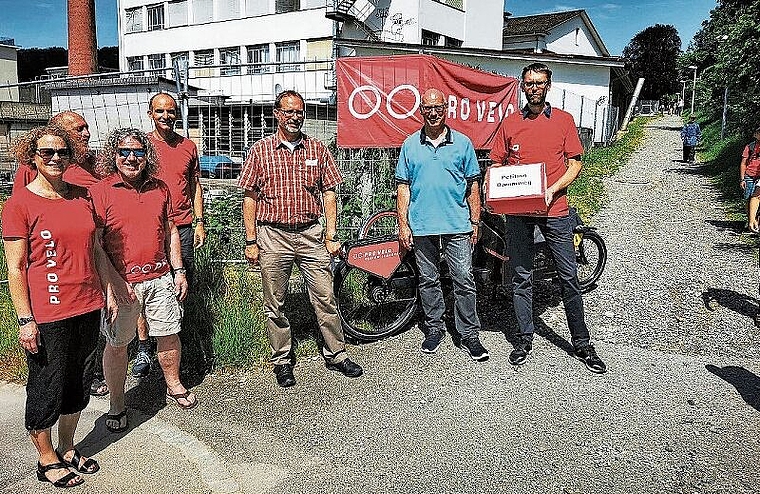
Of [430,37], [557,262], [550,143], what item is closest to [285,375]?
[557,262]

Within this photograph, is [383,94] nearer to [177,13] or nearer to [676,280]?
[676,280]

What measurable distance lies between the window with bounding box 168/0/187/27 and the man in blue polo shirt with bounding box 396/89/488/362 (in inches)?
1557

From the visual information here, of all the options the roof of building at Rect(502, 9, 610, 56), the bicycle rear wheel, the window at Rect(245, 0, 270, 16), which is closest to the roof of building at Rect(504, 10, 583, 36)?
the roof of building at Rect(502, 9, 610, 56)

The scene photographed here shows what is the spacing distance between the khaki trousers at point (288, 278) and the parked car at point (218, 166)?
3.43 m

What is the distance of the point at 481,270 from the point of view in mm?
6352

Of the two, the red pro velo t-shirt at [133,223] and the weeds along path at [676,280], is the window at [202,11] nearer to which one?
the weeds along path at [676,280]

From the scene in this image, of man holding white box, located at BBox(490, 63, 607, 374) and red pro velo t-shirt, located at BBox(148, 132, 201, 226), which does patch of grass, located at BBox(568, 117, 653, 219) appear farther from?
red pro velo t-shirt, located at BBox(148, 132, 201, 226)

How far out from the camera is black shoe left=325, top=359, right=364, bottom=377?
5.27 metres

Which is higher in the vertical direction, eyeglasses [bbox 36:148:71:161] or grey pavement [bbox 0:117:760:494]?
eyeglasses [bbox 36:148:71:161]

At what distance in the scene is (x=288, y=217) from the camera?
4980 mm

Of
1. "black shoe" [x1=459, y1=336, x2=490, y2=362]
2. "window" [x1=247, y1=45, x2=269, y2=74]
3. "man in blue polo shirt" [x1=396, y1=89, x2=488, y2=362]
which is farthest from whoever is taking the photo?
"window" [x1=247, y1=45, x2=269, y2=74]

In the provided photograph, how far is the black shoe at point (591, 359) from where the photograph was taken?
532cm

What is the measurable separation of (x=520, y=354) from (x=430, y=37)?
31702 millimetres

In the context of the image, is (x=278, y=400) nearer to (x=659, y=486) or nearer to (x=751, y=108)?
(x=659, y=486)
